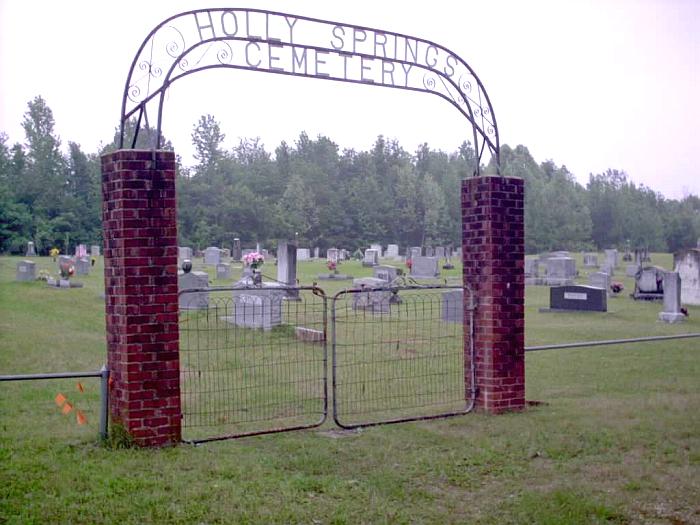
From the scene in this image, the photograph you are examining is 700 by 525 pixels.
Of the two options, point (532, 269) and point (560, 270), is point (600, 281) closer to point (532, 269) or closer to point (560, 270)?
point (560, 270)

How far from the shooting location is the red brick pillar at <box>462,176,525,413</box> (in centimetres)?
825

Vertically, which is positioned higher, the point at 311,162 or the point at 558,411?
the point at 311,162

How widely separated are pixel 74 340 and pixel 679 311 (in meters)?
14.0

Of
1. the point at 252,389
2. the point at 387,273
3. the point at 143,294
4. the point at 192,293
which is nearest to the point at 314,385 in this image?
the point at 252,389

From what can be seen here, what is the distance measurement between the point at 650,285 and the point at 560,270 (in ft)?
23.0

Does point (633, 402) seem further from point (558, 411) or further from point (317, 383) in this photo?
point (317, 383)

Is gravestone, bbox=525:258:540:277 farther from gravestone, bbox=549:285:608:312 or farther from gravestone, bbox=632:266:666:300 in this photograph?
gravestone, bbox=549:285:608:312

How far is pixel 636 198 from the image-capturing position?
83.9 m

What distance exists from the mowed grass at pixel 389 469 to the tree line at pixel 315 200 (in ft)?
142

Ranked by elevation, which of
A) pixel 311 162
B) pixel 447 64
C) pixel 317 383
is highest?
pixel 311 162

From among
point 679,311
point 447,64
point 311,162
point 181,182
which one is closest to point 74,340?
point 447,64

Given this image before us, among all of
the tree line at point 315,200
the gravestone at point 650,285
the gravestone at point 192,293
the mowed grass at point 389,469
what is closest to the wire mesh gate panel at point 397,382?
the mowed grass at point 389,469

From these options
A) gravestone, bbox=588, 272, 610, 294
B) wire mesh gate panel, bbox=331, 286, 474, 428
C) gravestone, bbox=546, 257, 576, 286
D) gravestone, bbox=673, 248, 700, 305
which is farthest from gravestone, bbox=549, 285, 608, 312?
gravestone, bbox=546, 257, 576, 286

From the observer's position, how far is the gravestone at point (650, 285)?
24156 mm
